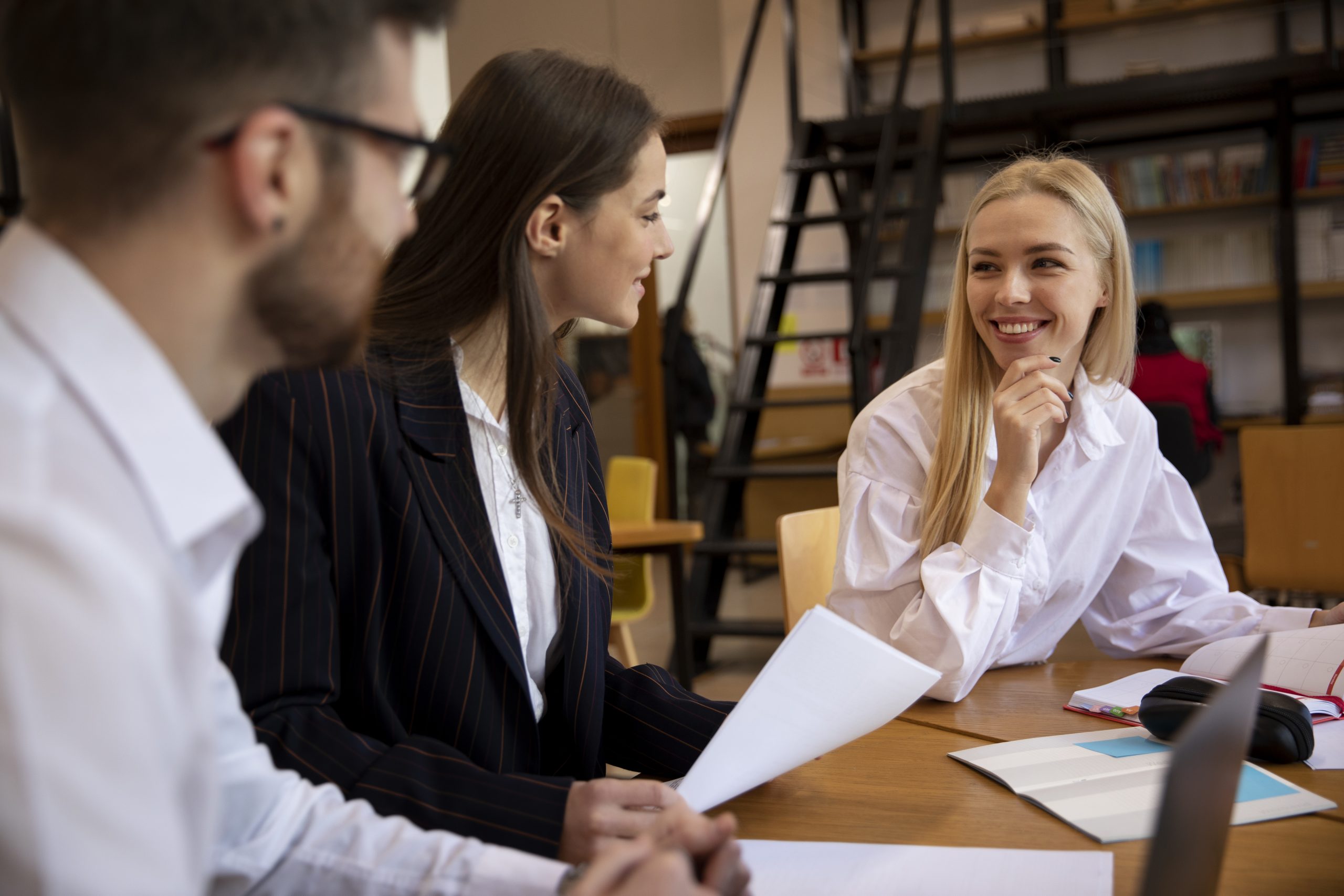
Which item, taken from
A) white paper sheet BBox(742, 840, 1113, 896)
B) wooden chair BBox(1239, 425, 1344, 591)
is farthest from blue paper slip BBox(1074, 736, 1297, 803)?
wooden chair BBox(1239, 425, 1344, 591)

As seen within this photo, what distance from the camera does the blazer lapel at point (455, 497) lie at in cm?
110

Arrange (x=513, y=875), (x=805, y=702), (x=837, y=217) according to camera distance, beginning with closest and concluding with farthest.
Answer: (x=513, y=875)
(x=805, y=702)
(x=837, y=217)

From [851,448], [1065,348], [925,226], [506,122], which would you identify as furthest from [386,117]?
[925,226]

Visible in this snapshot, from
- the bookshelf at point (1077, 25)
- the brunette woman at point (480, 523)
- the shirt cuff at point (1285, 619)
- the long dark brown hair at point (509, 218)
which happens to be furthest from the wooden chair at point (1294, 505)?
the bookshelf at point (1077, 25)

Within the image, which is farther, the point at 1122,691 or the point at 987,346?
the point at 987,346

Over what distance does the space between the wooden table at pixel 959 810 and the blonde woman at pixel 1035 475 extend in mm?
239

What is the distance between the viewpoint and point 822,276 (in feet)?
16.4

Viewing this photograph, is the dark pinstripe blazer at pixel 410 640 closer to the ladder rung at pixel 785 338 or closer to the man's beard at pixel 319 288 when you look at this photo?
the man's beard at pixel 319 288

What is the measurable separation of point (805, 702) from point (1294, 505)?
3195 millimetres

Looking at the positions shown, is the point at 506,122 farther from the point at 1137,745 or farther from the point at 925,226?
the point at 925,226

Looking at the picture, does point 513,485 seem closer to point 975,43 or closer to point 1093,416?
point 1093,416

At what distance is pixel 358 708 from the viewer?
1.05 metres

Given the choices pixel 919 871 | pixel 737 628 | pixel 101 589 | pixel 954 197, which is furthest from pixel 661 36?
pixel 101 589

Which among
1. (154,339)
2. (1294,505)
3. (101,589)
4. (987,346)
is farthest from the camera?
(1294,505)
